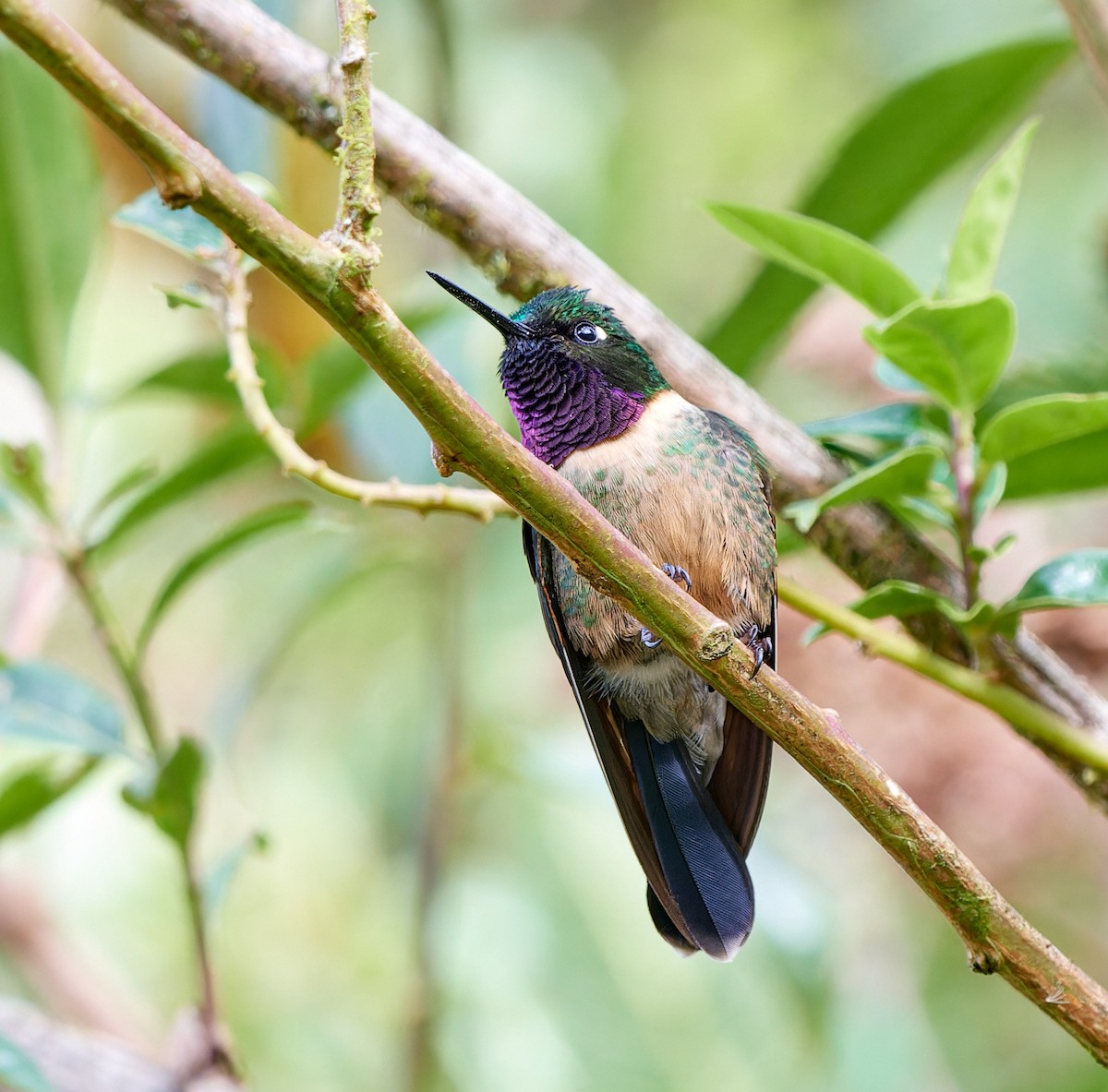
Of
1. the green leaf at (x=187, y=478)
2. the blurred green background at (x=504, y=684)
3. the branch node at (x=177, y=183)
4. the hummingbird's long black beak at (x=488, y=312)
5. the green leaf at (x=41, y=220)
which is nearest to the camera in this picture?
the branch node at (x=177, y=183)

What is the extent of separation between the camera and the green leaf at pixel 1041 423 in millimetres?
1367

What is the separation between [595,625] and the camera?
189 cm

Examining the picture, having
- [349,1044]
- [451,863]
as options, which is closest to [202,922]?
[451,863]

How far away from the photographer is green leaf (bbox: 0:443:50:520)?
66.6 inches

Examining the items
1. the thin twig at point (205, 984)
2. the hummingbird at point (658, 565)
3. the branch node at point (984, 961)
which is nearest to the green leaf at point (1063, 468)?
the hummingbird at point (658, 565)

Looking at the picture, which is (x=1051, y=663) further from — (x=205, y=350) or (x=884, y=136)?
(x=205, y=350)

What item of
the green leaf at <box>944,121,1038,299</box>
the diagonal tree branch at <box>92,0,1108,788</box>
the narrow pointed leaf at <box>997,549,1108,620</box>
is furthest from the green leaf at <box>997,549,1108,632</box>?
the green leaf at <box>944,121,1038,299</box>

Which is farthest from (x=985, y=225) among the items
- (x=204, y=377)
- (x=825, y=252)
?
(x=204, y=377)

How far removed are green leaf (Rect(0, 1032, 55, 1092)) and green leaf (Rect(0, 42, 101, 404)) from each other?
983 mm

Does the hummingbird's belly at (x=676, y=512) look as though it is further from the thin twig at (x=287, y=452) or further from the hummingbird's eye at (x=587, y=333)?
→ the thin twig at (x=287, y=452)

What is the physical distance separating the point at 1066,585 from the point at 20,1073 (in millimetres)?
1390

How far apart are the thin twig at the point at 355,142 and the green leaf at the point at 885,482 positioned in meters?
0.68

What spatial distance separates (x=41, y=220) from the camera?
6.52ft

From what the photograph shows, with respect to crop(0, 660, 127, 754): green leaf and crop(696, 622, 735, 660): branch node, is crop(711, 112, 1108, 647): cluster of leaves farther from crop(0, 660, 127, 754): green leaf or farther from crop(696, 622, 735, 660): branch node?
crop(0, 660, 127, 754): green leaf
